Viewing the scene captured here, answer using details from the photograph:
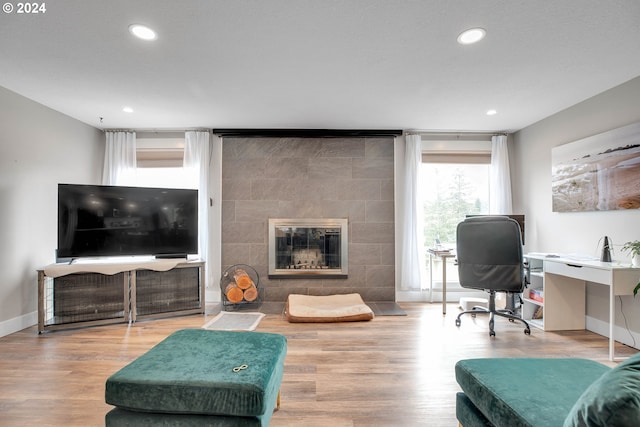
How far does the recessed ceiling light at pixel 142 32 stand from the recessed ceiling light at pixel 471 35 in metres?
2.06

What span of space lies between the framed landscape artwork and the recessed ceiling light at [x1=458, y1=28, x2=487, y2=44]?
1831 mm

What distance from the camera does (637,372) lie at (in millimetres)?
762

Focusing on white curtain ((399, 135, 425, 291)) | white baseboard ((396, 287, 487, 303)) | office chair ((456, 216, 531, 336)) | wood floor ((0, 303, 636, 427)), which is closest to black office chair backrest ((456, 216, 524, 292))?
office chair ((456, 216, 531, 336))

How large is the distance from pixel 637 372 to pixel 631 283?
7.83 ft

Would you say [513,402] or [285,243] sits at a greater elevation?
[285,243]

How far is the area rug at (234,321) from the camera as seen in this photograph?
3162mm

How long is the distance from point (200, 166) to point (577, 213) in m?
4.57

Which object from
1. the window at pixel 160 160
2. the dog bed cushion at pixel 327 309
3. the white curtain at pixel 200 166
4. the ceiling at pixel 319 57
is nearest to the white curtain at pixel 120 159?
the window at pixel 160 160

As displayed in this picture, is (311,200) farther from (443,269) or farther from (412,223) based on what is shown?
(443,269)

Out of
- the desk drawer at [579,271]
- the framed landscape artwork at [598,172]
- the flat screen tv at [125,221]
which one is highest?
the framed landscape artwork at [598,172]

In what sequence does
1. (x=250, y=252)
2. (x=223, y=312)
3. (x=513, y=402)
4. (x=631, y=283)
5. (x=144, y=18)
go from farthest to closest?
1. (x=250, y=252)
2. (x=223, y=312)
3. (x=631, y=283)
4. (x=144, y=18)
5. (x=513, y=402)

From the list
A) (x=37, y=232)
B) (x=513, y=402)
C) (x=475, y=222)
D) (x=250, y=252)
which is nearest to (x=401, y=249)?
(x=475, y=222)

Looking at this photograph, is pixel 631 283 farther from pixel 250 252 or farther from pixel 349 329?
pixel 250 252

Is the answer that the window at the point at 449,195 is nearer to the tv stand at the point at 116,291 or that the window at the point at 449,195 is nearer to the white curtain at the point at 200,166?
the white curtain at the point at 200,166
